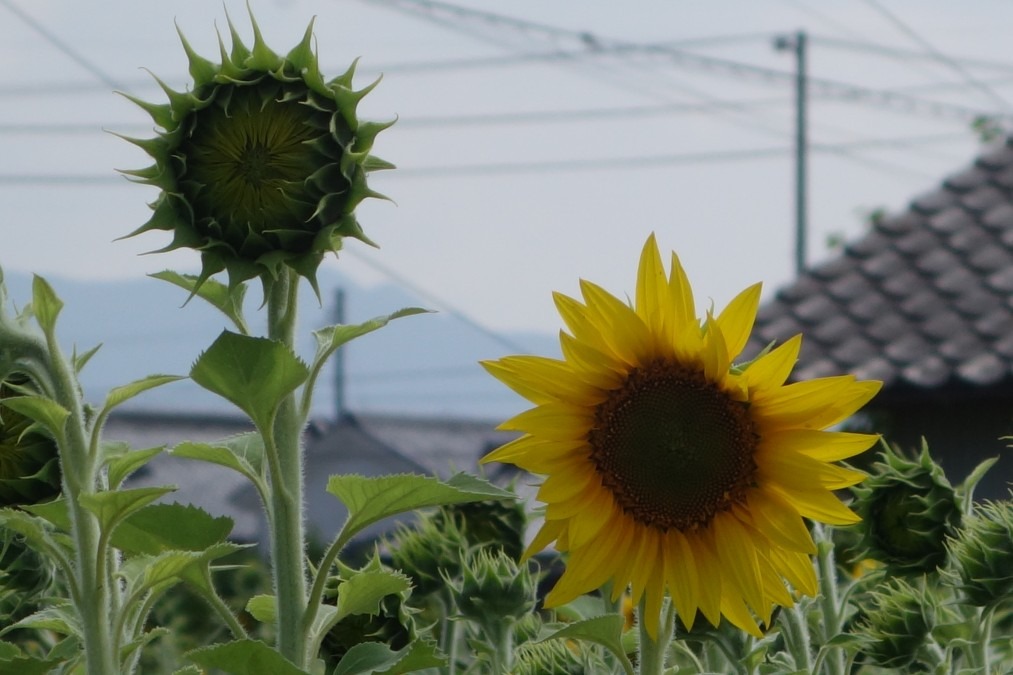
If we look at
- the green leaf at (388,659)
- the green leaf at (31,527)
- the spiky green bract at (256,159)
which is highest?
the spiky green bract at (256,159)

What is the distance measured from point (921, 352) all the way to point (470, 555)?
17.6ft

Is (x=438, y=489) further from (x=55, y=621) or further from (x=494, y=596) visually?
(x=494, y=596)

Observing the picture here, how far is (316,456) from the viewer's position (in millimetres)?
24047

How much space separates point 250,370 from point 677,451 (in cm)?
46

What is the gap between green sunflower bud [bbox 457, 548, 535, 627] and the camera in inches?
53.9

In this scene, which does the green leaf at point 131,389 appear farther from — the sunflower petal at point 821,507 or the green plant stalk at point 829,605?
the green plant stalk at point 829,605

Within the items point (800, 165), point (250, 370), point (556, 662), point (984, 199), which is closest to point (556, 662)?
point (556, 662)

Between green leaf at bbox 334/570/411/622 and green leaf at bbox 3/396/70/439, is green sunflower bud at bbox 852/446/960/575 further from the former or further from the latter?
green leaf at bbox 3/396/70/439

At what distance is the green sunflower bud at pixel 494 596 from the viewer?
1.37m

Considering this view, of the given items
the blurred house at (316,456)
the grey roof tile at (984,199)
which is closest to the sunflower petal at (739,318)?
the grey roof tile at (984,199)

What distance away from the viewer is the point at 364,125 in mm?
958

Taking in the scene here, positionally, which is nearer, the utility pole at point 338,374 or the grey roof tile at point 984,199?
the grey roof tile at point 984,199

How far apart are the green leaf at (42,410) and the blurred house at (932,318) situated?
16.1ft

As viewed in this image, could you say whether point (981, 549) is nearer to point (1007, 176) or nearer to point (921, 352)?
point (921, 352)
